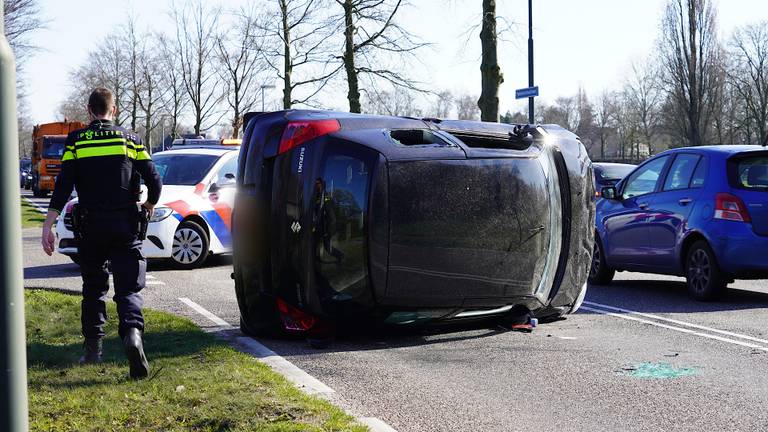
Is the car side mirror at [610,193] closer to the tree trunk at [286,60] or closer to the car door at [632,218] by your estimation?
the car door at [632,218]

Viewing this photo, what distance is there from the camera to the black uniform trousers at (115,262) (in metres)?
6.11

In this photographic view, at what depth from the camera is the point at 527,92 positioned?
23.2m

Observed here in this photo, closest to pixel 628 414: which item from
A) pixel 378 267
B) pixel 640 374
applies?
pixel 640 374

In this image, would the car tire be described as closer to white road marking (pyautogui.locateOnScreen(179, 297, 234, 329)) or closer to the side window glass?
the side window glass

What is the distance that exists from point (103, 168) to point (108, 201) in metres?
0.22

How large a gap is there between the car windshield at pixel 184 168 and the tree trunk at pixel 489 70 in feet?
25.5

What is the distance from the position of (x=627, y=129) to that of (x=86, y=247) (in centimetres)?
7451

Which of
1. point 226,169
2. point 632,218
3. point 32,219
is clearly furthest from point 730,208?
point 32,219

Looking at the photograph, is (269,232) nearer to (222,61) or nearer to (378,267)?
(378,267)

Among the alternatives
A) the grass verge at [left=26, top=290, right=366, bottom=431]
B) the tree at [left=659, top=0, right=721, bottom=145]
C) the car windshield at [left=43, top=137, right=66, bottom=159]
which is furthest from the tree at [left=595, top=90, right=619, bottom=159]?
the grass verge at [left=26, top=290, right=366, bottom=431]

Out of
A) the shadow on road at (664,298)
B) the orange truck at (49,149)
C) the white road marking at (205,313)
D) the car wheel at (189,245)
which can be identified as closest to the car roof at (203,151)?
the car wheel at (189,245)

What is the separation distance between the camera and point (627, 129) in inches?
3041

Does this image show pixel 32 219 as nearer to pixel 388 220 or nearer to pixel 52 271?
pixel 52 271

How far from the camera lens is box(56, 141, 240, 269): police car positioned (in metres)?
12.9
